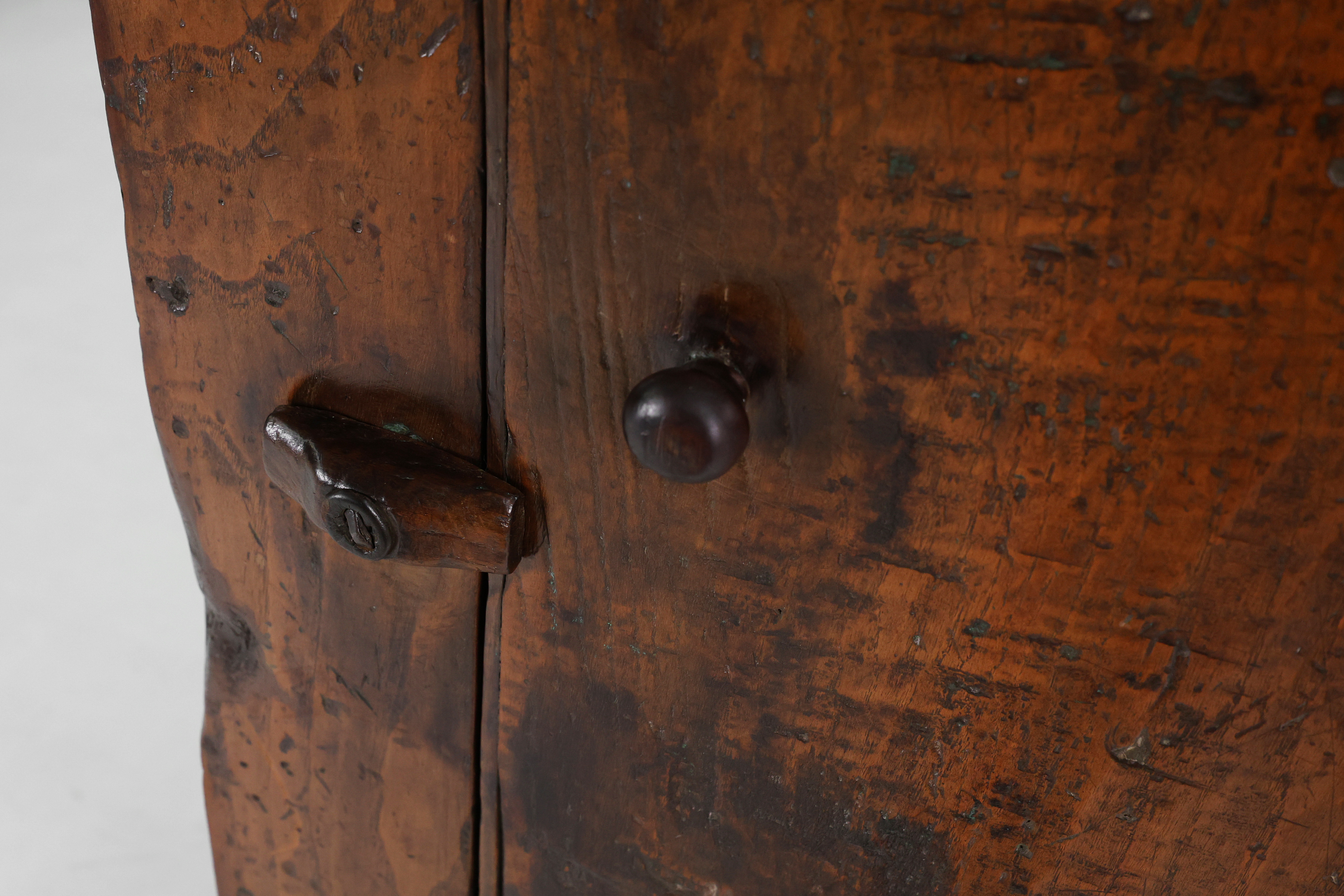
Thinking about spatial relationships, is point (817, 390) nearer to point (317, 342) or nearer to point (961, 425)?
point (961, 425)

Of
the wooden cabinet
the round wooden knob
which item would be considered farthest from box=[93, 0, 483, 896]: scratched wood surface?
the round wooden knob

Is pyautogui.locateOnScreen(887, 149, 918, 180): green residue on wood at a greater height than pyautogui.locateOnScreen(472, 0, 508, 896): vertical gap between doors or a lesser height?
greater

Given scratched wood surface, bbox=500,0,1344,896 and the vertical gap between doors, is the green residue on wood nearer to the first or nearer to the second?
scratched wood surface, bbox=500,0,1344,896

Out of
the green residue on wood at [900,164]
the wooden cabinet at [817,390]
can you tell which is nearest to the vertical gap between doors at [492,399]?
the wooden cabinet at [817,390]

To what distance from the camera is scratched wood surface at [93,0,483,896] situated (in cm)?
40

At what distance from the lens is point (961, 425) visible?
0.36 metres

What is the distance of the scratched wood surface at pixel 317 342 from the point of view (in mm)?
402

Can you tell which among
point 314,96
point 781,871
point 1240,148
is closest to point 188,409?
point 314,96

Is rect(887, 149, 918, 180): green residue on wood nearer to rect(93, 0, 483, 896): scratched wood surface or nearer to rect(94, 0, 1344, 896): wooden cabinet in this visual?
rect(94, 0, 1344, 896): wooden cabinet

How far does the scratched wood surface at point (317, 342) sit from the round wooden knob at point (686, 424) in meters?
0.11

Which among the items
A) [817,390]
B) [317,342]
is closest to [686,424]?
[817,390]

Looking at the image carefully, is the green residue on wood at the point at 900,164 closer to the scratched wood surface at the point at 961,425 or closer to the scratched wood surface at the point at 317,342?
the scratched wood surface at the point at 961,425

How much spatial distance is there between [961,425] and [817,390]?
5cm

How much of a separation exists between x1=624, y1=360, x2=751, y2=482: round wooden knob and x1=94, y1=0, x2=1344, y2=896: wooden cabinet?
0.03 meters
